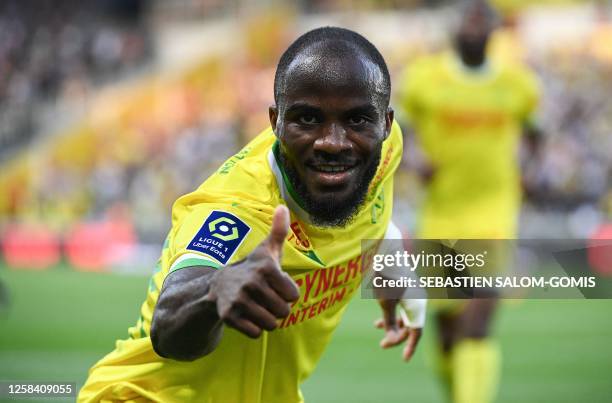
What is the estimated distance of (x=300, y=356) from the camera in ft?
13.5

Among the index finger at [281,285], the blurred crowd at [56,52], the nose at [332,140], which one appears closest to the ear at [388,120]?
the nose at [332,140]

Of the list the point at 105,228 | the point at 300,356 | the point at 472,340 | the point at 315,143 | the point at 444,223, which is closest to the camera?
the point at 315,143

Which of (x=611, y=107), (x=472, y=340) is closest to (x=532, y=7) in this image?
(x=611, y=107)

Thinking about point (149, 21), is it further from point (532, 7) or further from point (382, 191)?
point (382, 191)

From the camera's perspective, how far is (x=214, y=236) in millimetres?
3385

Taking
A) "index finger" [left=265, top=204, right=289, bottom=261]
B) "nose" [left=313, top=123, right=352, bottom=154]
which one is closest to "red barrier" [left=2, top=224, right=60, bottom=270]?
"nose" [left=313, top=123, right=352, bottom=154]

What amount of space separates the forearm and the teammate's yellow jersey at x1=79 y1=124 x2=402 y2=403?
29cm

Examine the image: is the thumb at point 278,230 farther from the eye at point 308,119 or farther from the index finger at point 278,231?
the eye at point 308,119

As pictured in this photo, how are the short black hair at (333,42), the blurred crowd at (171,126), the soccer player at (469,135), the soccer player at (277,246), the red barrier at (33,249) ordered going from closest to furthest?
the soccer player at (277,246) < the short black hair at (333,42) < the soccer player at (469,135) < the blurred crowd at (171,126) < the red barrier at (33,249)

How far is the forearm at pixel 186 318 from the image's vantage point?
302 cm

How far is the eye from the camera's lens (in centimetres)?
345

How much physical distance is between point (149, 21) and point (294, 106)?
2910 cm

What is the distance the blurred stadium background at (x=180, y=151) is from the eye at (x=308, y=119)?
5.42m

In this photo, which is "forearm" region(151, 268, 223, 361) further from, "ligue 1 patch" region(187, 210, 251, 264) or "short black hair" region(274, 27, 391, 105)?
"short black hair" region(274, 27, 391, 105)
